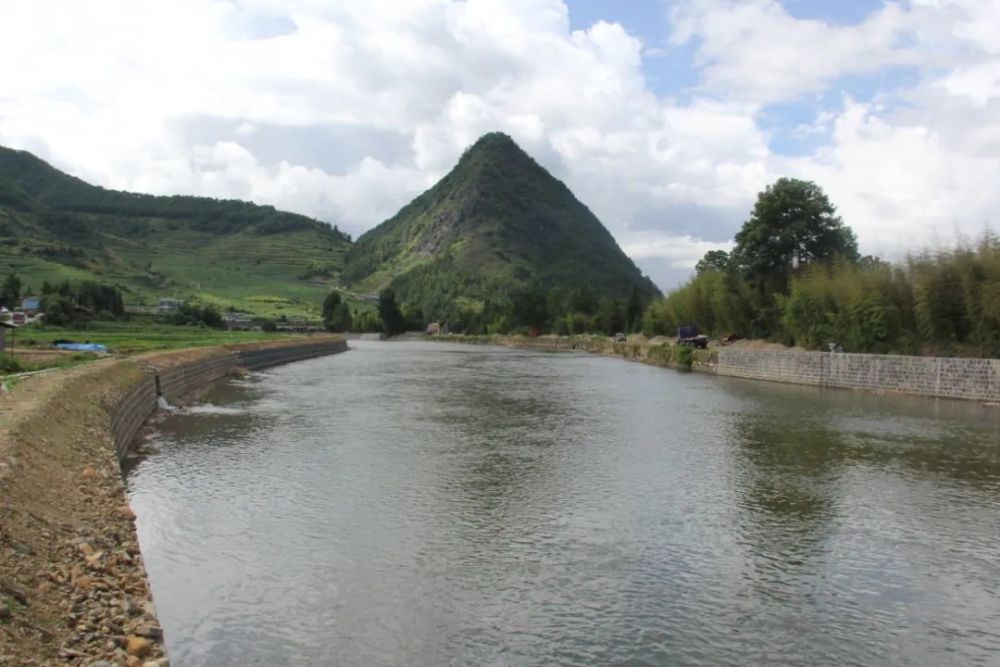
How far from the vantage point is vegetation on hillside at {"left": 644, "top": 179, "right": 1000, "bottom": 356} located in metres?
34.9

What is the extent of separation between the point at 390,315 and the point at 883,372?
147384mm

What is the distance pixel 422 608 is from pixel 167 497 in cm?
758

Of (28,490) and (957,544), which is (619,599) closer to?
(957,544)

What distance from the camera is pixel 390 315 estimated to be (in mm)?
178500

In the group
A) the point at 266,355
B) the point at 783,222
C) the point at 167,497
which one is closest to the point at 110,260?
the point at 266,355

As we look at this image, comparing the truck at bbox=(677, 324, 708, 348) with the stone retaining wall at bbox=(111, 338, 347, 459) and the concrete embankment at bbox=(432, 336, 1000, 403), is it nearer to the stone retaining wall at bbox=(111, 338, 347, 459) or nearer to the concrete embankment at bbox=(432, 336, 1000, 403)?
the concrete embankment at bbox=(432, 336, 1000, 403)

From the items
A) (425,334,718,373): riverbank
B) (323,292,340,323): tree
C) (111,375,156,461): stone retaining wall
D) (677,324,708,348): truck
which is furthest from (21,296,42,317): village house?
(323,292,340,323): tree

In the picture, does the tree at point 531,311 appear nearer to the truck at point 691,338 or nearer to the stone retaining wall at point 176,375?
the truck at point 691,338

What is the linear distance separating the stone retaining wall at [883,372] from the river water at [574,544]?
8755 mm

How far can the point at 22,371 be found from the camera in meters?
27.6

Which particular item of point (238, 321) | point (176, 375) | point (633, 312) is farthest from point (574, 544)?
point (238, 321)

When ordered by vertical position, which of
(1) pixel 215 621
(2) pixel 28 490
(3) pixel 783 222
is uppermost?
(3) pixel 783 222

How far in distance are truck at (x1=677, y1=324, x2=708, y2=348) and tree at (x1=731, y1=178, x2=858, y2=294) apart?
21.3 feet

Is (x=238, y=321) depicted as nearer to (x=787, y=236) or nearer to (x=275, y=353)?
(x=275, y=353)
